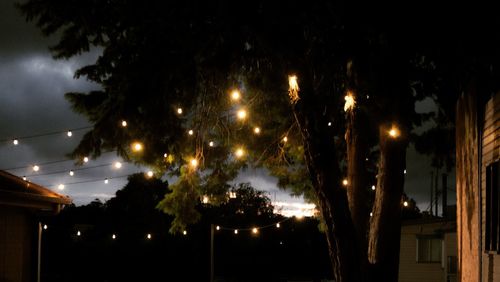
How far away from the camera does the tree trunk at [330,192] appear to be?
25.3 ft

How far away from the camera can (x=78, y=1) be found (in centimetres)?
778

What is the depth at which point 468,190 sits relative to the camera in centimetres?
712

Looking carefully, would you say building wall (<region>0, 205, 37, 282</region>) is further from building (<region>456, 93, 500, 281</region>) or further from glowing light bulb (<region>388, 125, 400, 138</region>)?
building (<region>456, 93, 500, 281</region>)

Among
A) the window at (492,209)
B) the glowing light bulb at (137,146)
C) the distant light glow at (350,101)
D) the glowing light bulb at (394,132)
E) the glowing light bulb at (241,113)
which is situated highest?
the glowing light bulb at (241,113)

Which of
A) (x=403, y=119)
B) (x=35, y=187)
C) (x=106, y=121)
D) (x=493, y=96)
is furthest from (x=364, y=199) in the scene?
(x=35, y=187)

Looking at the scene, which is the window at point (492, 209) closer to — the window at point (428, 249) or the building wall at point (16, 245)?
the building wall at point (16, 245)

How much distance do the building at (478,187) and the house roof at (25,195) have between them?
5558mm

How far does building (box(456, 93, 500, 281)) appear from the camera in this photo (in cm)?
596

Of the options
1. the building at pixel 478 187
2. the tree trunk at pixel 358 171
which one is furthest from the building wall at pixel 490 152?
the tree trunk at pixel 358 171

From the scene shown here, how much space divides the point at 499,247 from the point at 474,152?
5.16ft

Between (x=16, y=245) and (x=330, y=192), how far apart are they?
4.48 metres

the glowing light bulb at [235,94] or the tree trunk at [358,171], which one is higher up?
the glowing light bulb at [235,94]

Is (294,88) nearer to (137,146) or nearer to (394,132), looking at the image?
(394,132)

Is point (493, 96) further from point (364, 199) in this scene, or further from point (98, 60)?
point (98, 60)
